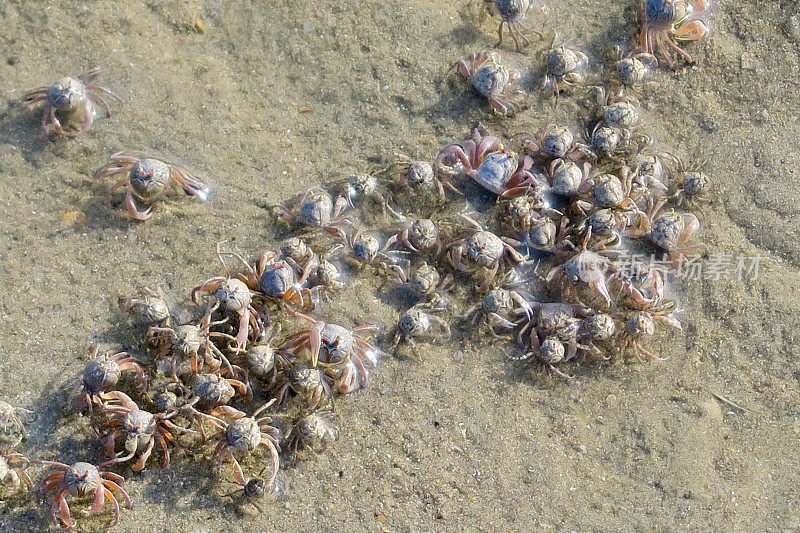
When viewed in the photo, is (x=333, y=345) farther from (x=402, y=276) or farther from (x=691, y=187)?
(x=691, y=187)

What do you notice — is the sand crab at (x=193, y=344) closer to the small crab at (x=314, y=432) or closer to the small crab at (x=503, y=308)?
the small crab at (x=314, y=432)

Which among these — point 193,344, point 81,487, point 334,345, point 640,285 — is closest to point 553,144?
point 640,285

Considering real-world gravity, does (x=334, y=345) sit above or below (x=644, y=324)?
below

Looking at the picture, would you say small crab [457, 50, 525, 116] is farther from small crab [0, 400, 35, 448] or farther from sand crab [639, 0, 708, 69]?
small crab [0, 400, 35, 448]

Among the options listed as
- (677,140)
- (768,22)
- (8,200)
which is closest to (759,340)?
(677,140)

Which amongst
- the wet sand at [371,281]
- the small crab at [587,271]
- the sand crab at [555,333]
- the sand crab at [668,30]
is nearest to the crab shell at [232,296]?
the wet sand at [371,281]
